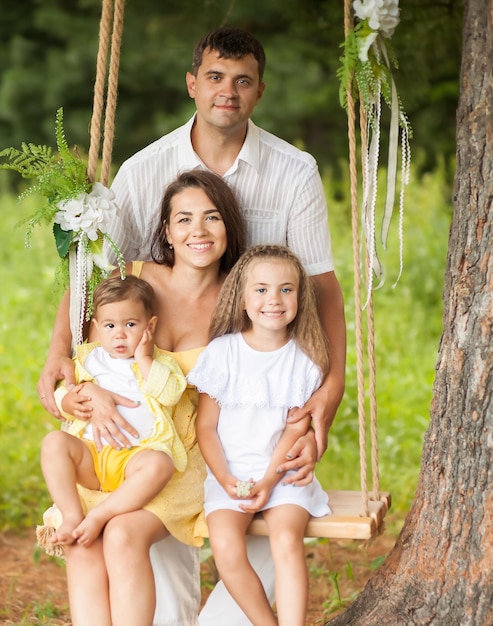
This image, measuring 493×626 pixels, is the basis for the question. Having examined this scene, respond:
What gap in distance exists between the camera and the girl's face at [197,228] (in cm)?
264

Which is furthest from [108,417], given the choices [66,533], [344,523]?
[344,523]

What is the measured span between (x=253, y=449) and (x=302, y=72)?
5543 millimetres

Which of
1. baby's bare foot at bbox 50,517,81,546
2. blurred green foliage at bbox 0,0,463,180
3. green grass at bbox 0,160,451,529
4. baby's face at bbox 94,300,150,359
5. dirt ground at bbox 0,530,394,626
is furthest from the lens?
blurred green foliage at bbox 0,0,463,180

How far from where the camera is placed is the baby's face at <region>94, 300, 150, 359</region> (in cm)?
257

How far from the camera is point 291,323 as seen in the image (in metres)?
2.63

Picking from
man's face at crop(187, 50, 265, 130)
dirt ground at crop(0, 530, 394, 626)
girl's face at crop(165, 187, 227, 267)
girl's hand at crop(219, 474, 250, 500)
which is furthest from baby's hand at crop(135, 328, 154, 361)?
dirt ground at crop(0, 530, 394, 626)

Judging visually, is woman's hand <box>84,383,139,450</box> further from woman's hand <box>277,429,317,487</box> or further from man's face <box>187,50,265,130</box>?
man's face <box>187,50,265,130</box>

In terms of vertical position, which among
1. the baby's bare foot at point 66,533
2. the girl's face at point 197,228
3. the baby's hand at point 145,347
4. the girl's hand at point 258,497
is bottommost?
the baby's bare foot at point 66,533

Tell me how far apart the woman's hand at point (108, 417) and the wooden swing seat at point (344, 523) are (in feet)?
1.32

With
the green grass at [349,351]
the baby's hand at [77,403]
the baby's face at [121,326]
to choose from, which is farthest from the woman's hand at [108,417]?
the green grass at [349,351]

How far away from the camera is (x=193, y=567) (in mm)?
2854

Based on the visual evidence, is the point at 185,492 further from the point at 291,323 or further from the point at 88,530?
the point at 291,323

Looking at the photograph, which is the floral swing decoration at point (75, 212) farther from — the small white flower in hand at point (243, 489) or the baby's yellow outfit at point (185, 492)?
the small white flower in hand at point (243, 489)

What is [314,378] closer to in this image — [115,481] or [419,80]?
[115,481]
